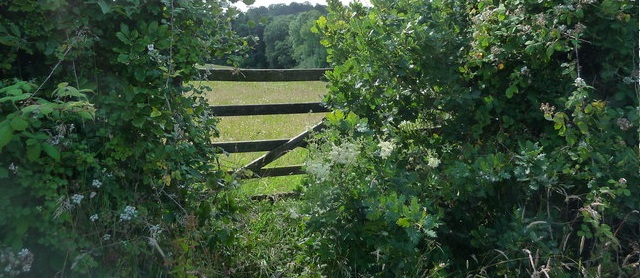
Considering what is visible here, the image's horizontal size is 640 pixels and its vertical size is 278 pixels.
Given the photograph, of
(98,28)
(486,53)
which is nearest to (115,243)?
(98,28)

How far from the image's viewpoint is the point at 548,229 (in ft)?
13.1

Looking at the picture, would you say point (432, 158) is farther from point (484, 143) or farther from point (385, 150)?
point (484, 143)

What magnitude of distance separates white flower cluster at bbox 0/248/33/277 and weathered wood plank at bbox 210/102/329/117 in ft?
8.18

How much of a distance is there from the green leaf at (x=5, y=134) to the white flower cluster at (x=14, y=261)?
0.67 metres

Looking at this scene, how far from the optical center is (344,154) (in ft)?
12.9

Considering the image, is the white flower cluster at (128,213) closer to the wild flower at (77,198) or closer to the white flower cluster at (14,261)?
the wild flower at (77,198)

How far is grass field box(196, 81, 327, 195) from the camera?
5992 millimetres

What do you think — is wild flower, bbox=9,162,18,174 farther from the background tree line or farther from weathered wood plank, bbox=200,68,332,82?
weathered wood plank, bbox=200,68,332,82

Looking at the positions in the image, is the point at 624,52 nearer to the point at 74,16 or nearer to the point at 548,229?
the point at 548,229

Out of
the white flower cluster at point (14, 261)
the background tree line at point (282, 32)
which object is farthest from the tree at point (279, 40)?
the white flower cluster at point (14, 261)

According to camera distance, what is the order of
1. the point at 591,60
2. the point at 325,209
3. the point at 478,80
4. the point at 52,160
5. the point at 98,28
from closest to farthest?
1. the point at 52,160
2. the point at 98,28
3. the point at 325,209
4. the point at 591,60
5. the point at 478,80

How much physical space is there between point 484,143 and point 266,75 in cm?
201

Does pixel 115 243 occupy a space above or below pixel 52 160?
below

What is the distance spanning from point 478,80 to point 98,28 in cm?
261
